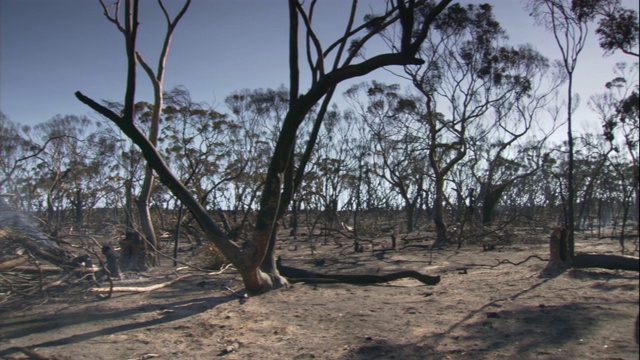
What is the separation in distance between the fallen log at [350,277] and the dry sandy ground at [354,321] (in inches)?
6.3

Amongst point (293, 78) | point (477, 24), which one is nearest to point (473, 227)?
point (477, 24)

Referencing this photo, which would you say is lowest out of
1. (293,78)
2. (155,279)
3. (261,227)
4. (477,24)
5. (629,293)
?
(155,279)

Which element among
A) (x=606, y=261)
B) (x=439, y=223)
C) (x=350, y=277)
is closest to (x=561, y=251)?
(x=606, y=261)

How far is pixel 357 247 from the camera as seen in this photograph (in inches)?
520

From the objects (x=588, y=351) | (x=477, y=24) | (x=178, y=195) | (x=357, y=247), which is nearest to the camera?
(x=588, y=351)

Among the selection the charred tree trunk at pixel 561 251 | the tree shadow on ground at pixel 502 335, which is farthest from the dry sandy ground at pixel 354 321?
the charred tree trunk at pixel 561 251

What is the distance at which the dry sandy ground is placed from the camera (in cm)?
470

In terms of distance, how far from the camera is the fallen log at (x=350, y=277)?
785 cm

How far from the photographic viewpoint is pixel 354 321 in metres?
5.76

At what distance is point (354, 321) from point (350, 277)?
7.97 ft

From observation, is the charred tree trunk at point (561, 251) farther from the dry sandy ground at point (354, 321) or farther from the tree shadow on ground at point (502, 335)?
the tree shadow on ground at point (502, 335)

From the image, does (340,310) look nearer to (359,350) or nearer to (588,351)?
(359,350)

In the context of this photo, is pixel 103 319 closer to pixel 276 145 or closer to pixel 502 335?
pixel 276 145

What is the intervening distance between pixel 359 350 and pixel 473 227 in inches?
443
